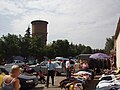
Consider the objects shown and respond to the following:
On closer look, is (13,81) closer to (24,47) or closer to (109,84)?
(109,84)

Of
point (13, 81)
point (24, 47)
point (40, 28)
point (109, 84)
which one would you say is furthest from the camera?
point (40, 28)

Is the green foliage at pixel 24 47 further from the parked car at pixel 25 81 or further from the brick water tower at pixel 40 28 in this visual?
the parked car at pixel 25 81

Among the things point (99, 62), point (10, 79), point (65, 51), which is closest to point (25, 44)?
point (65, 51)

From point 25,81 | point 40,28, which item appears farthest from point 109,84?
point 40,28

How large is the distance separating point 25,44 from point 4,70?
5244 cm

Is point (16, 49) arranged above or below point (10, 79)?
above

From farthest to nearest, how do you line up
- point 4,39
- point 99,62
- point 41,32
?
point 41,32 → point 4,39 → point 99,62

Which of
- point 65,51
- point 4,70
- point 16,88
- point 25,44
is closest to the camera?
point 16,88

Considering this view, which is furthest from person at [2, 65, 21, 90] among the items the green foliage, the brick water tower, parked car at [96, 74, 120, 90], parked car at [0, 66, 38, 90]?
the brick water tower

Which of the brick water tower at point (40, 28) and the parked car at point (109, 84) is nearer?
the parked car at point (109, 84)

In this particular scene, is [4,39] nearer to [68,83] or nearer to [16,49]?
[16,49]

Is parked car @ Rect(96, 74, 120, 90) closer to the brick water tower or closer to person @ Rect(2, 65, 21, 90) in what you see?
person @ Rect(2, 65, 21, 90)

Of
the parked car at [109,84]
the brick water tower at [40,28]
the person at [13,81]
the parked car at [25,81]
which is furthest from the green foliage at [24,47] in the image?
the person at [13,81]

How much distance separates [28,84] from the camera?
1593 cm
